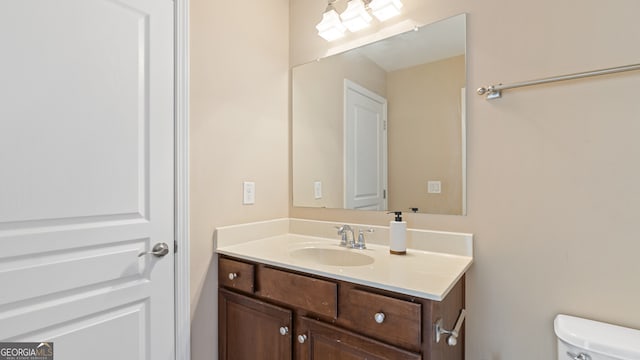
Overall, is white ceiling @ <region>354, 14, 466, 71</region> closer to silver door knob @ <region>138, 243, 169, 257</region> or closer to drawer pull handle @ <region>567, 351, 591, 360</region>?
drawer pull handle @ <region>567, 351, 591, 360</region>

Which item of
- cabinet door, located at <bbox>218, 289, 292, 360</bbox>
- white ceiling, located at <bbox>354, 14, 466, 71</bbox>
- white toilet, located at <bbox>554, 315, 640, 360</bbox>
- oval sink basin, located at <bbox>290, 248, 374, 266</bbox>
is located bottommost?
cabinet door, located at <bbox>218, 289, 292, 360</bbox>

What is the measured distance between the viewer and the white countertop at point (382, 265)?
101 cm

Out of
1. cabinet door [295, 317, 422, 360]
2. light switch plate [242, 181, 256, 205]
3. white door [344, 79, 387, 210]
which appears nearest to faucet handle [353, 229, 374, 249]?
white door [344, 79, 387, 210]

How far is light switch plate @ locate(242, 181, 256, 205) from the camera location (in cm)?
170

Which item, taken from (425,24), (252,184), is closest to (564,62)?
(425,24)

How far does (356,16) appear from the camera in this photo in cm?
165

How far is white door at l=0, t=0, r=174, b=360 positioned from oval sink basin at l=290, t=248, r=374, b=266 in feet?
2.07

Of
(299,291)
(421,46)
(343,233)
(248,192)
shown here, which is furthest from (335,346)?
(421,46)

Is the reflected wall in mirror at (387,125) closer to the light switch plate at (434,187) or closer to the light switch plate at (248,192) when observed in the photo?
the light switch plate at (434,187)

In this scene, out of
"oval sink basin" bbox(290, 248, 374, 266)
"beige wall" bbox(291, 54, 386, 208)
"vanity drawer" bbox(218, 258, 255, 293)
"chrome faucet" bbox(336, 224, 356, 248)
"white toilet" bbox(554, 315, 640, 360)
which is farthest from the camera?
"beige wall" bbox(291, 54, 386, 208)

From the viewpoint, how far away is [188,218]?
1.43m

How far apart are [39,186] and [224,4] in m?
1.19

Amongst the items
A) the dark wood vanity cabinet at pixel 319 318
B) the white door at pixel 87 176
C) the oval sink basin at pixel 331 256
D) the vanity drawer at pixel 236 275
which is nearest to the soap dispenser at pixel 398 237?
the oval sink basin at pixel 331 256

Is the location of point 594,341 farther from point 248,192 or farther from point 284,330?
point 248,192
